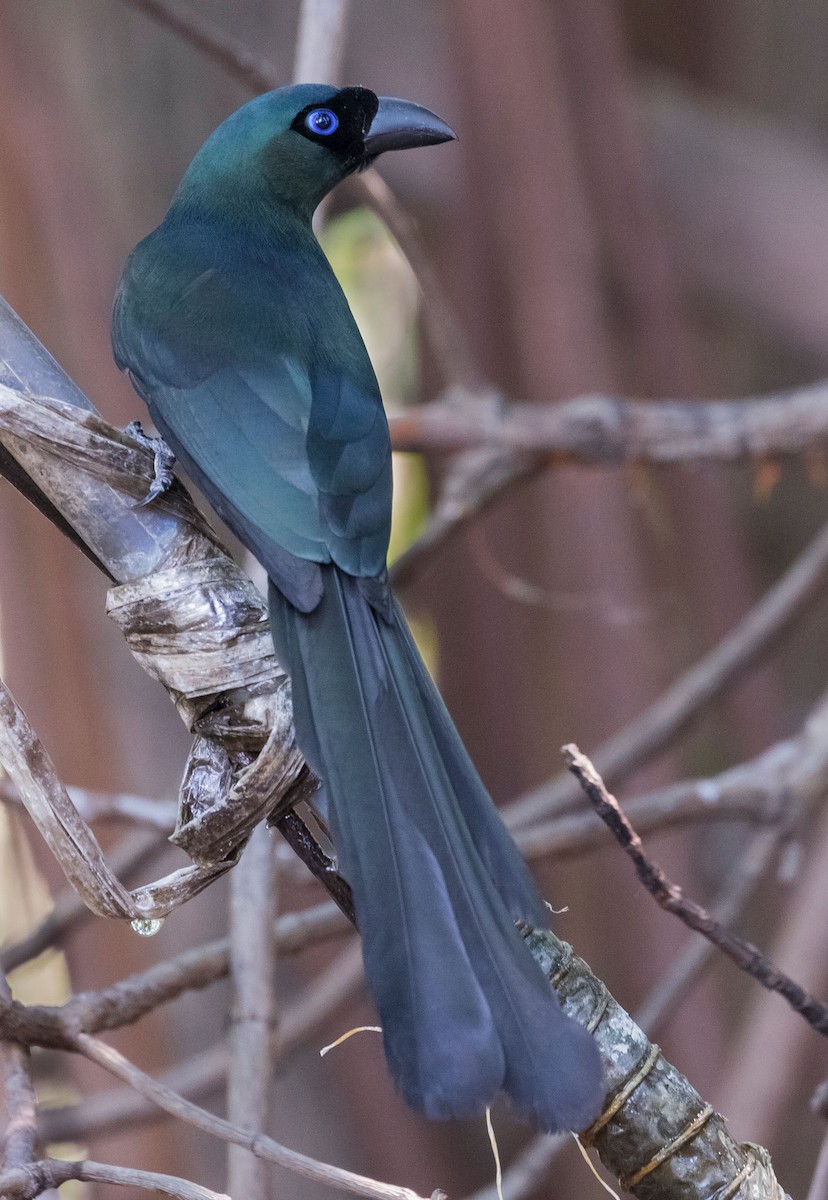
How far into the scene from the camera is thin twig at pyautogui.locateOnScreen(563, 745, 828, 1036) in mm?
856

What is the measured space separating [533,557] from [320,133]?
1911 mm

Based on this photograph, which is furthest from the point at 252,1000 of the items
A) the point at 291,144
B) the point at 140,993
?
the point at 291,144

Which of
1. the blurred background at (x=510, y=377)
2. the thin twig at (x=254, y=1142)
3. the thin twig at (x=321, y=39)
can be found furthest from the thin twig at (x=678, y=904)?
the blurred background at (x=510, y=377)

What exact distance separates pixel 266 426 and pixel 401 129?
65 cm

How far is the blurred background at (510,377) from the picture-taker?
2.71 meters

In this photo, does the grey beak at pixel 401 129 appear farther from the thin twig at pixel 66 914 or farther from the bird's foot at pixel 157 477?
the thin twig at pixel 66 914

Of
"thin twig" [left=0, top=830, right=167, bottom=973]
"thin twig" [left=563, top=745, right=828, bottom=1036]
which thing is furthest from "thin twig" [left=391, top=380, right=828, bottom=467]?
"thin twig" [left=563, top=745, right=828, bottom=1036]

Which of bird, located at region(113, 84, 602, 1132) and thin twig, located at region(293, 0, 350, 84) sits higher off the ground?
thin twig, located at region(293, 0, 350, 84)

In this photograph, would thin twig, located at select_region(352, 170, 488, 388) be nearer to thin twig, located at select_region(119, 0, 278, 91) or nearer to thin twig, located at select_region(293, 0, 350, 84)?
thin twig, located at select_region(119, 0, 278, 91)

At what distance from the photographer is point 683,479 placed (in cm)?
316

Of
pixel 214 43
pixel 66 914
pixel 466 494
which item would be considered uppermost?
pixel 214 43

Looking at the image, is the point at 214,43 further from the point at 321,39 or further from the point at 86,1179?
the point at 86,1179

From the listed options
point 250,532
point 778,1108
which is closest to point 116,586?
point 250,532

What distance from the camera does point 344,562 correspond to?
1.09 meters
